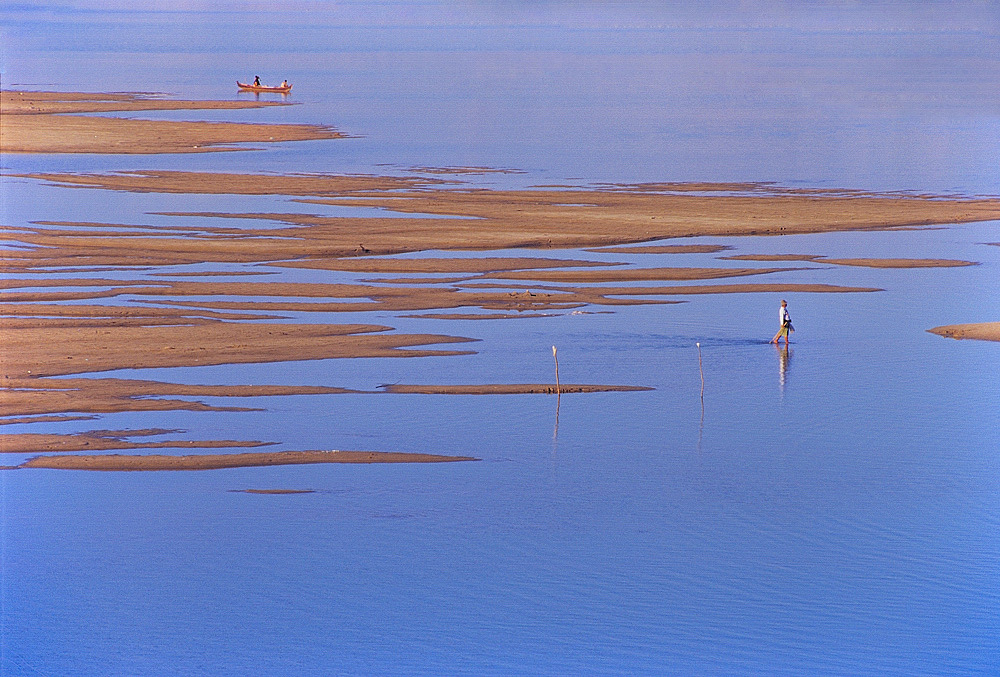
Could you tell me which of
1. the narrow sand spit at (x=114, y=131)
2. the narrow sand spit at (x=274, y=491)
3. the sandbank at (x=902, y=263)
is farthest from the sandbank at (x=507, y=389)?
the narrow sand spit at (x=114, y=131)

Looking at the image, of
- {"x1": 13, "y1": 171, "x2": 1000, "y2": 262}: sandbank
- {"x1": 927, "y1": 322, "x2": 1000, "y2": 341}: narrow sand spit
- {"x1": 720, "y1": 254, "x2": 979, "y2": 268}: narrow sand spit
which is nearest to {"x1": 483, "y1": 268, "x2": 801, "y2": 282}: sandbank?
{"x1": 720, "y1": 254, "x2": 979, "y2": 268}: narrow sand spit

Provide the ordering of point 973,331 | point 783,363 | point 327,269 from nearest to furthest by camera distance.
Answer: point 783,363, point 973,331, point 327,269

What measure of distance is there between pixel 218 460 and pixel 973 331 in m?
11.8

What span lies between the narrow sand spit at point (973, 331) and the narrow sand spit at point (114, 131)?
2969 cm

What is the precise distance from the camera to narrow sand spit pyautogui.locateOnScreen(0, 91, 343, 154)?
157 feet

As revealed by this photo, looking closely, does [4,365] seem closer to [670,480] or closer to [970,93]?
[670,480]

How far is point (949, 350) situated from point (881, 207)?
46.3ft

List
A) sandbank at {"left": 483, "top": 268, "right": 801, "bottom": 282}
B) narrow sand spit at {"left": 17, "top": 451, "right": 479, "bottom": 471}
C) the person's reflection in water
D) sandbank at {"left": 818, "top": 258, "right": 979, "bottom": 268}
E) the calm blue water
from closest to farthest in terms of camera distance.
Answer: the calm blue water < narrow sand spit at {"left": 17, "top": 451, "right": 479, "bottom": 471} < the person's reflection in water < sandbank at {"left": 483, "top": 268, "right": 801, "bottom": 282} < sandbank at {"left": 818, "top": 258, "right": 979, "bottom": 268}

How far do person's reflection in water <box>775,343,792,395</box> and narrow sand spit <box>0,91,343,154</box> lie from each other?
29.7 meters

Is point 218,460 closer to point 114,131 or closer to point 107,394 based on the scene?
point 107,394

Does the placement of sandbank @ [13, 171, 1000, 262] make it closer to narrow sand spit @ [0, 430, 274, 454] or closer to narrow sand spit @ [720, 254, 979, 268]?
narrow sand spit @ [720, 254, 979, 268]

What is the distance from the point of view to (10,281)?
24453mm

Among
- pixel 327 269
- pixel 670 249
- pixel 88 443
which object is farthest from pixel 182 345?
pixel 670 249

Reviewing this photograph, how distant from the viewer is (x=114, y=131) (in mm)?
52594
